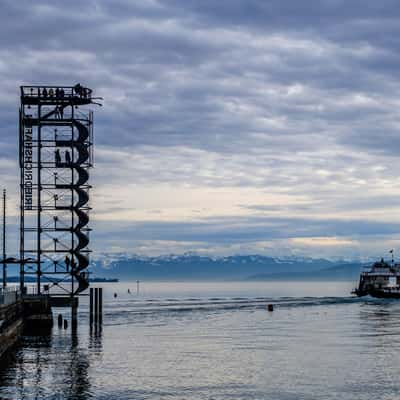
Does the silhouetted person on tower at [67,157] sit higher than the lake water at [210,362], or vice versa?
the silhouetted person on tower at [67,157]

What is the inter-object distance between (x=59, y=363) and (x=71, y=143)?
103ft

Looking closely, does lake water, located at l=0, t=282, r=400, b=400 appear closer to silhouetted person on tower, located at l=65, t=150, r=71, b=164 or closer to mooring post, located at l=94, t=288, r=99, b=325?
mooring post, located at l=94, t=288, r=99, b=325

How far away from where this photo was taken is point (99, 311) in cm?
9556

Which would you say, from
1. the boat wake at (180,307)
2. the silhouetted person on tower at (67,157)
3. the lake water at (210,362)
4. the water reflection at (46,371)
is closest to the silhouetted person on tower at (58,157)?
the silhouetted person on tower at (67,157)

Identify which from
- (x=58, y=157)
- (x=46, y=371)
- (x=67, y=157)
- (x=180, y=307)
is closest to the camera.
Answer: (x=46, y=371)

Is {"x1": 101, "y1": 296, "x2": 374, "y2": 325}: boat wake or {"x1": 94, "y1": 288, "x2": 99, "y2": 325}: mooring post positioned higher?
{"x1": 94, "y1": 288, "x2": 99, "y2": 325}: mooring post

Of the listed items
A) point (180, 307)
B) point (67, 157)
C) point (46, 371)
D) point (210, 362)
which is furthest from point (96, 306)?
point (180, 307)

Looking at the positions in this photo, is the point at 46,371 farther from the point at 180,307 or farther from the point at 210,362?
the point at 180,307

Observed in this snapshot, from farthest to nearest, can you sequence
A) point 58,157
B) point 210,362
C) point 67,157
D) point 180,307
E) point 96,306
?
point 180,307, point 96,306, point 67,157, point 58,157, point 210,362

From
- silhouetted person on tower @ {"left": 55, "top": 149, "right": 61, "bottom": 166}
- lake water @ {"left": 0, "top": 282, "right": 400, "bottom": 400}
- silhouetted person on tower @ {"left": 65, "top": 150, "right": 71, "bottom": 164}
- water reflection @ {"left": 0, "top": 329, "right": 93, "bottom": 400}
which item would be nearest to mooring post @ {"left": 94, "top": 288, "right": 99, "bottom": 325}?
lake water @ {"left": 0, "top": 282, "right": 400, "bottom": 400}

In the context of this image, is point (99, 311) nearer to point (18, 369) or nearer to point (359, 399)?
point (18, 369)

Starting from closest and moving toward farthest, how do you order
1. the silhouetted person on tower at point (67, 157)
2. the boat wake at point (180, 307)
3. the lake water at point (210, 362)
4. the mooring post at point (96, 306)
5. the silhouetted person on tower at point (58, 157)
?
the lake water at point (210, 362) < the silhouetted person on tower at point (58, 157) < the silhouetted person on tower at point (67, 157) < the mooring post at point (96, 306) < the boat wake at point (180, 307)

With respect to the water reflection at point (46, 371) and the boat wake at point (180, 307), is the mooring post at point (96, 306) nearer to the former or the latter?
the boat wake at point (180, 307)

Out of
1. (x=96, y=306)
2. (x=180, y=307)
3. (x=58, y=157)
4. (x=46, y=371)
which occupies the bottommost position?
(x=46, y=371)
